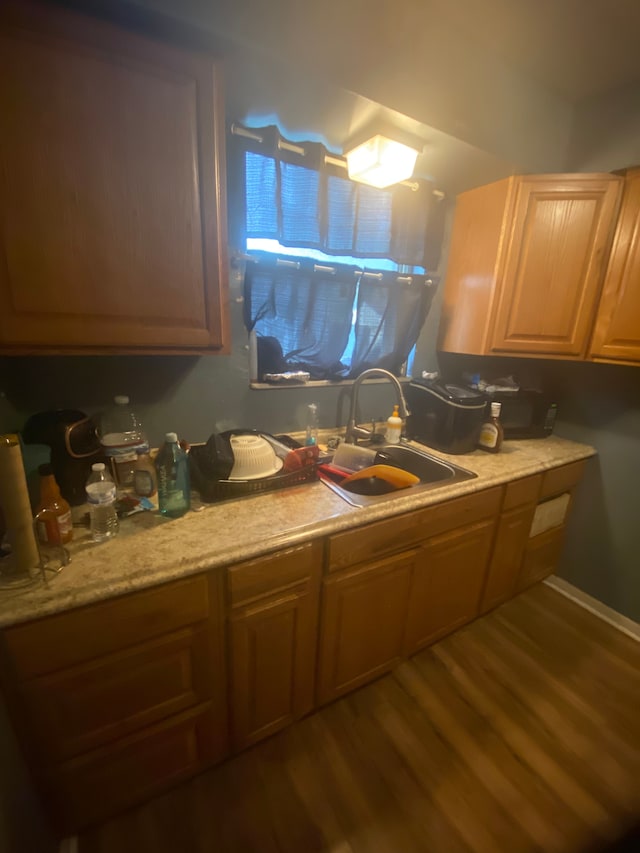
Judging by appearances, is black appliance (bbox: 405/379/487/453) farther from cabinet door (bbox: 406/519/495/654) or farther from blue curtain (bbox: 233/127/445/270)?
blue curtain (bbox: 233/127/445/270)

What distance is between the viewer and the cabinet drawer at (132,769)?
0.88 metres

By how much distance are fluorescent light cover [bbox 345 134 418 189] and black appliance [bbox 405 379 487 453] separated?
890 millimetres

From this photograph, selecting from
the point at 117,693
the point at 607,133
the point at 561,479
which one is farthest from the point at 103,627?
the point at 607,133

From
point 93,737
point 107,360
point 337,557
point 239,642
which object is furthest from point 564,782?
point 107,360

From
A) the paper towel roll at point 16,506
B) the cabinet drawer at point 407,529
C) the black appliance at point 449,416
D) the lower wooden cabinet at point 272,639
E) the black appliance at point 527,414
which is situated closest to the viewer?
the paper towel roll at point 16,506

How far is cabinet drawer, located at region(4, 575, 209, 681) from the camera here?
0.73m

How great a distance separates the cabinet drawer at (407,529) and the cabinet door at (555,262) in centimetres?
78

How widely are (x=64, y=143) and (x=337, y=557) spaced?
1.26 m

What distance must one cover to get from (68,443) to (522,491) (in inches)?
67.8

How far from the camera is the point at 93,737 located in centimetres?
86

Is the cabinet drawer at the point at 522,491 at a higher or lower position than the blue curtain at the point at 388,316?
lower

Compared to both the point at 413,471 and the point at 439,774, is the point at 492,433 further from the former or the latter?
the point at 439,774

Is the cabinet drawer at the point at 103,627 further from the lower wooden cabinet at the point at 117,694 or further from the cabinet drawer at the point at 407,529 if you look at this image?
the cabinet drawer at the point at 407,529

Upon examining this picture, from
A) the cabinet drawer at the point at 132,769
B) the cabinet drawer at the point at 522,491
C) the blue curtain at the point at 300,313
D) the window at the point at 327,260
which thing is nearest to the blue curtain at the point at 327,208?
the window at the point at 327,260
